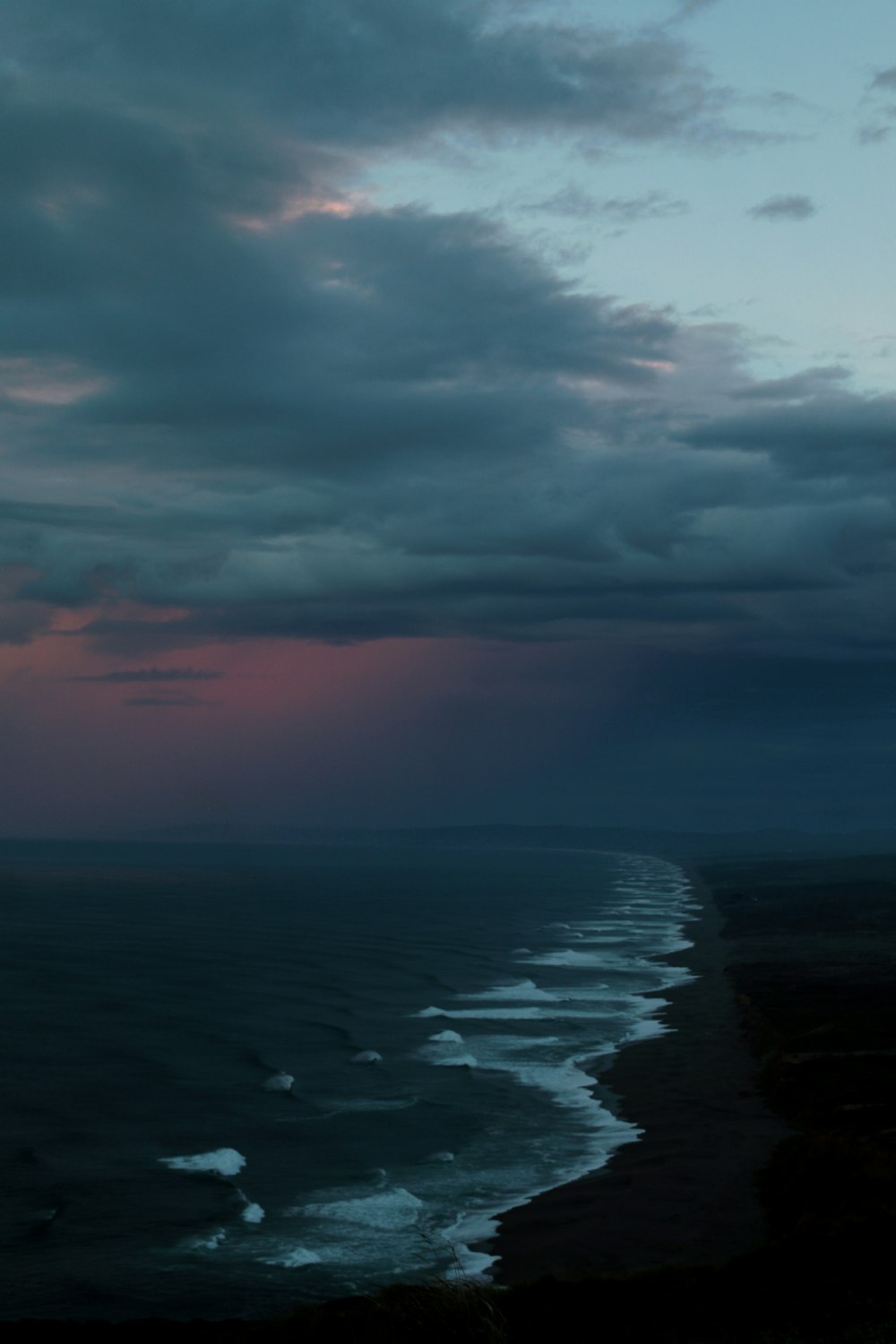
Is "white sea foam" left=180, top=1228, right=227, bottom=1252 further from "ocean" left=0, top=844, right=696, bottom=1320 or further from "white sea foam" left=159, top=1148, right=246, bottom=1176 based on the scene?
"white sea foam" left=159, top=1148, right=246, bottom=1176

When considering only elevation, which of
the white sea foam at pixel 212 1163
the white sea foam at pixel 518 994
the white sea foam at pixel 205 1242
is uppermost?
the white sea foam at pixel 205 1242

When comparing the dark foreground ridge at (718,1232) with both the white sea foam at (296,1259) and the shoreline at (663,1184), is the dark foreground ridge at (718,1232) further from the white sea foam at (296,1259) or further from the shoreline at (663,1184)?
the white sea foam at (296,1259)

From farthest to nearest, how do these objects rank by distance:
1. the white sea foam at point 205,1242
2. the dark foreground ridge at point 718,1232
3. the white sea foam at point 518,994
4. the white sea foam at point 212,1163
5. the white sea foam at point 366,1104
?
the white sea foam at point 518,994 → the white sea foam at point 366,1104 → the white sea foam at point 212,1163 → the white sea foam at point 205,1242 → the dark foreground ridge at point 718,1232

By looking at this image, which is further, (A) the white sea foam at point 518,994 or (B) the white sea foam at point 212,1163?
(A) the white sea foam at point 518,994

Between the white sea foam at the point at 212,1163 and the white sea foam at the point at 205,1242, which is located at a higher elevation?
the white sea foam at the point at 205,1242

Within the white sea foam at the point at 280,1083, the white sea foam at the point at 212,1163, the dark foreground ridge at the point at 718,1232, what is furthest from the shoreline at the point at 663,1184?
the white sea foam at the point at 280,1083

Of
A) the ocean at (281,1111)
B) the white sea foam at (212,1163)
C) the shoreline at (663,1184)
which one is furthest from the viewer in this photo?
the white sea foam at (212,1163)
